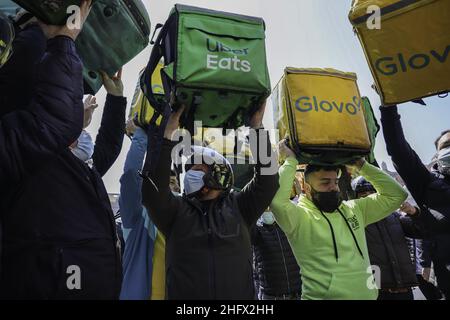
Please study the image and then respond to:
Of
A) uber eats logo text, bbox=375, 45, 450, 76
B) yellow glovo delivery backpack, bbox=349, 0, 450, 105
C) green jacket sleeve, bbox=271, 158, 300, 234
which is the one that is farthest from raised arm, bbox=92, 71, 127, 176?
uber eats logo text, bbox=375, 45, 450, 76

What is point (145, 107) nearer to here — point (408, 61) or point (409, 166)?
point (408, 61)

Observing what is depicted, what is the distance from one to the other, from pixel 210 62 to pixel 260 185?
3.48 feet

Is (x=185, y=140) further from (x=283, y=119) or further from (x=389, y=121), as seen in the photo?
(x=389, y=121)

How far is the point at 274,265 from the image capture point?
161 inches

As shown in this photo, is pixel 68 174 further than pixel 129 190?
No

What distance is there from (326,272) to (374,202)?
3.06ft

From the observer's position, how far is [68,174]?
5.29 feet

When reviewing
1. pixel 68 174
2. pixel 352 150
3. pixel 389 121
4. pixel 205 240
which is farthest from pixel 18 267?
pixel 389 121

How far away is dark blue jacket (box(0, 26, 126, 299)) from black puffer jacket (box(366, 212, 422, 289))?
9.64ft

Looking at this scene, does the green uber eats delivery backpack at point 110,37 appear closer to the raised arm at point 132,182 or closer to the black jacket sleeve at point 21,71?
the black jacket sleeve at point 21,71

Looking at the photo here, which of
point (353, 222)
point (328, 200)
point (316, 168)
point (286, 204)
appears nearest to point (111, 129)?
point (286, 204)

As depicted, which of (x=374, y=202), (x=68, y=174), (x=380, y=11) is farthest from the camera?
(x=374, y=202)

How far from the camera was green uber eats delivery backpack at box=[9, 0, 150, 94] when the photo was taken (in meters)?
1.91

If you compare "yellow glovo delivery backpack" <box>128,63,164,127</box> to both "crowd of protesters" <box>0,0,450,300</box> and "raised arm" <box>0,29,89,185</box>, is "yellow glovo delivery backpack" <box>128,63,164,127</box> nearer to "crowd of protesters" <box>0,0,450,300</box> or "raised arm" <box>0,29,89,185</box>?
"crowd of protesters" <box>0,0,450,300</box>
